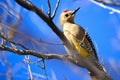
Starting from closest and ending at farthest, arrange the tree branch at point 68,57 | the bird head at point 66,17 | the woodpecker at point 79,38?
1. the tree branch at point 68,57
2. the woodpecker at point 79,38
3. the bird head at point 66,17

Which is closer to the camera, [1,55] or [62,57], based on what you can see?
[62,57]

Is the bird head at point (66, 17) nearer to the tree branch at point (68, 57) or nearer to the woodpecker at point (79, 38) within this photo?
the woodpecker at point (79, 38)

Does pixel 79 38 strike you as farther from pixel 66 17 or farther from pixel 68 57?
pixel 68 57

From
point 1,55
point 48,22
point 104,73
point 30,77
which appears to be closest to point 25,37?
point 48,22

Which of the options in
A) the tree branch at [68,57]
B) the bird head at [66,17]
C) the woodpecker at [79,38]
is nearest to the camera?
the tree branch at [68,57]

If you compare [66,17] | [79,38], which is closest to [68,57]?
[79,38]

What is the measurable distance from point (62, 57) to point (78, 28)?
1.25m

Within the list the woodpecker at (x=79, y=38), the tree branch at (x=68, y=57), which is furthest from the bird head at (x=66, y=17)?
the tree branch at (x=68, y=57)

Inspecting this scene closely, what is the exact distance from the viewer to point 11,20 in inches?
42.1

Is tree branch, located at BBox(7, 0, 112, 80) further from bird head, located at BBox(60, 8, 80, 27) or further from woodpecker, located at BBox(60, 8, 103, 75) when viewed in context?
bird head, located at BBox(60, 8, 80, 27)

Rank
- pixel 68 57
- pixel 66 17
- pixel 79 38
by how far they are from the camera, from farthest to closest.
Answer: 1. pixel 66 17
2. pixel 79 38
3. pixel 68 57

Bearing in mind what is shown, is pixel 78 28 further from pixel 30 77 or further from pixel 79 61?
pixel 79 61

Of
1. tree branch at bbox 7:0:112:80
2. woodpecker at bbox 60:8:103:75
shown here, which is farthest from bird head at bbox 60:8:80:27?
tree branch at bbox 7:0:112:80

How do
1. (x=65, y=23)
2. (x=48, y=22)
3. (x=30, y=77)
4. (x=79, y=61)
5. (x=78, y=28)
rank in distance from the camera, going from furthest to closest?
(x=65, y=23) → (x=78, y=28) → (x=30, y=77) → (x=79, y=61) → (x=48, y=22)
